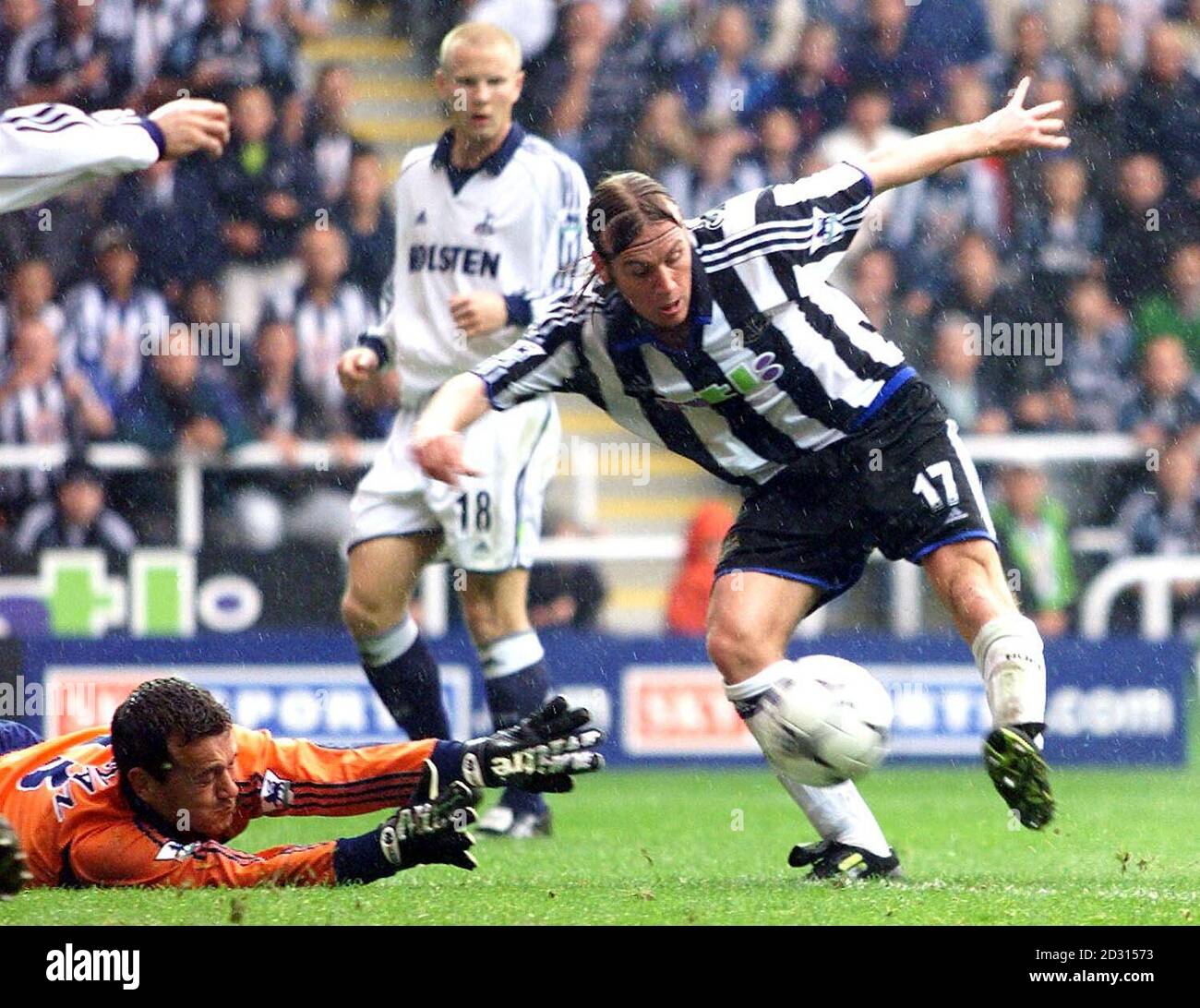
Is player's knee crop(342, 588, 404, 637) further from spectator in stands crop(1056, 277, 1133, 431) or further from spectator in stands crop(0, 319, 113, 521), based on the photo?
spectator in stands crop(1056, 277, 1133, 431)

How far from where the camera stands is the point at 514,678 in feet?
22.8

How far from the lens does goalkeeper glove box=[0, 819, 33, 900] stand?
4.31 m

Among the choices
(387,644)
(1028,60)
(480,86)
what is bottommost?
(387,644)

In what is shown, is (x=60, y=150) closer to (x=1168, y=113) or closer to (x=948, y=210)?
(x=948, y=210)

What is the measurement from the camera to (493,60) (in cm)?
691

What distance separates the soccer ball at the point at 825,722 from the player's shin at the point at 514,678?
5.89ft

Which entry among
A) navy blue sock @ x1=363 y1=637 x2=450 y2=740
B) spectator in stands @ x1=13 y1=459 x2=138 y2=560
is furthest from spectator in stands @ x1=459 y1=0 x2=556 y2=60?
navy blue sock @ x1=363 y1=637 x2=450 y2=740

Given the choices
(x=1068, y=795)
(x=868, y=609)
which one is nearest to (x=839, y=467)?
(x=1068, y=795)

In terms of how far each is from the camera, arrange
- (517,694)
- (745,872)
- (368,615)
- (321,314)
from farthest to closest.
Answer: (321,314) → (517,694) → (368,615) → (745,872)

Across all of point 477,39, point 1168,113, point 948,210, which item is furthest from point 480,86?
point 1168,113

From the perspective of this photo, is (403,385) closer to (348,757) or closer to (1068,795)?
(348,757)

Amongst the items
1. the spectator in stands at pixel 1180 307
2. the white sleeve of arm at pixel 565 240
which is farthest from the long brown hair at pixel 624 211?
the spectator in stands at pixel 1180 307

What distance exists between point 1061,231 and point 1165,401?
123 centimetres

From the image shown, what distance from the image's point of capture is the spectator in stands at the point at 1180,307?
11.5m
